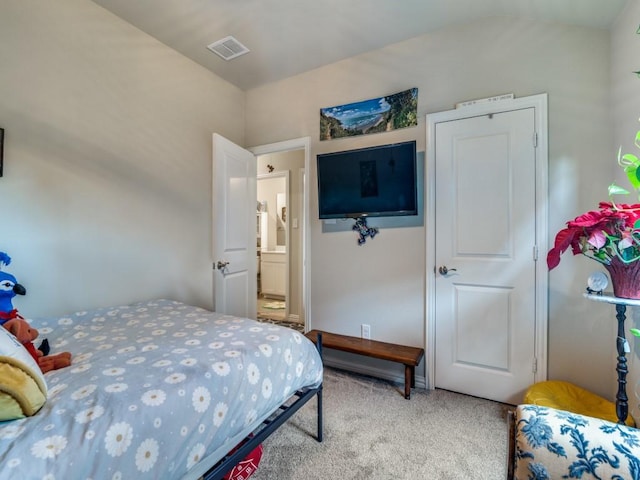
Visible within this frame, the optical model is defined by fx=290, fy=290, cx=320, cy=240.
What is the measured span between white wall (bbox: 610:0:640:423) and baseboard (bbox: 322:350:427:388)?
1234mm

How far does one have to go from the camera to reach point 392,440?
1724mm

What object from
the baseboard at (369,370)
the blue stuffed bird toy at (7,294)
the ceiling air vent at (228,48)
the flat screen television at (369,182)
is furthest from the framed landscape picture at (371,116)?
the blue stuffed bird toy at (7,294)

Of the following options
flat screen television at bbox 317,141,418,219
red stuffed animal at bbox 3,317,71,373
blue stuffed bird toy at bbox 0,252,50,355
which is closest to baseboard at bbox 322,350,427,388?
flat screen television at bbox 317,141,418,219

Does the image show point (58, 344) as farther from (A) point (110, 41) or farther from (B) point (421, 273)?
(B) point (421, 273)

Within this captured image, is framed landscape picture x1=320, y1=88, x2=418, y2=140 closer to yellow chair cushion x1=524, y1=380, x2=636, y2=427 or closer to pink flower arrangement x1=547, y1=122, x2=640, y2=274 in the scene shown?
pink flower arrangement x1=547, y1=122, x2=640, y2=274

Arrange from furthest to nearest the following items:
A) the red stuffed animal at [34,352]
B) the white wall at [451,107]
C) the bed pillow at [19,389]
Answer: the white wall at [451,107] → the red stuffed animal at [34,352] → the bed pillow at [19,389]

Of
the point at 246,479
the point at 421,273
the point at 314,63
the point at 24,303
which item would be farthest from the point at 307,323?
the point at 314,63

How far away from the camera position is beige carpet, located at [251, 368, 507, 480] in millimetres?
1484

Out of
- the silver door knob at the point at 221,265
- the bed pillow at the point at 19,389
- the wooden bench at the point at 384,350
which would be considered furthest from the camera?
the silver door knob at the point at 221,265

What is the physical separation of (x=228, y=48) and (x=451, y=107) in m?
1.96

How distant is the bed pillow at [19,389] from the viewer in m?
0.77

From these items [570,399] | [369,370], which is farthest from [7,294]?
[570,399]

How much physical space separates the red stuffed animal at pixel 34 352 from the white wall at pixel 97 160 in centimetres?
57

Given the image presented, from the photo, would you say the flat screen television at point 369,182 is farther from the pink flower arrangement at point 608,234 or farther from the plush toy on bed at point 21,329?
the plush toy on bed at point 21,329
